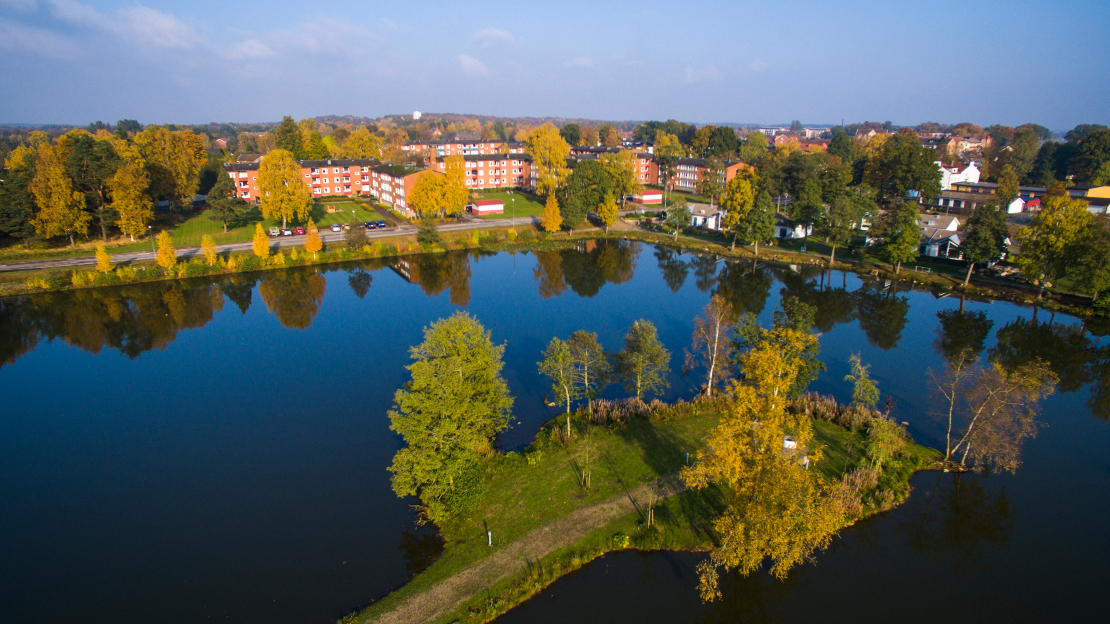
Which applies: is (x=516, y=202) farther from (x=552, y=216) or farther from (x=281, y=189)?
(x=281, y=189)

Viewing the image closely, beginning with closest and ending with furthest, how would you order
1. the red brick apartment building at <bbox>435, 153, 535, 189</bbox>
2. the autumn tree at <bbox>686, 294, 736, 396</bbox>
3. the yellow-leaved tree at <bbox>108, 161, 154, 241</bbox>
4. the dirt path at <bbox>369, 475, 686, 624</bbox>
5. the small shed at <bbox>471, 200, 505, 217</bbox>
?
1. the dirt path at <bbox>369, 475, 686, 624</bbox>
2. the autumn tree at <bbox>686, 294, 736, 396</bbox>
3. the yellow-leaved tree at <bbox>108, 161, 154, 241</bbox>
4. the small shed at <bbox>471, 200, 505, 217</bbox>
5. the red brick apartment building at <bbox>435, 153, 535, 189</bbox>

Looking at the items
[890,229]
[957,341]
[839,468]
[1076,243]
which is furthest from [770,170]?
[839,468]

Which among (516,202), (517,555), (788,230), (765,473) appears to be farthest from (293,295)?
(788,230)

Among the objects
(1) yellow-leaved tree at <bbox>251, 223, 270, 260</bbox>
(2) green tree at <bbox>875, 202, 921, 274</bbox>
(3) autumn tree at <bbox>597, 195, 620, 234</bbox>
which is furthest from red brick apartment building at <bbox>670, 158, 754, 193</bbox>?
(1) yellow-leaved tree at <bbox>251, 223, 270, 260</bbox>

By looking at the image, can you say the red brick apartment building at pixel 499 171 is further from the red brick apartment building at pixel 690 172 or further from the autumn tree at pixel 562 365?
the autumn tree at pixel 562 365

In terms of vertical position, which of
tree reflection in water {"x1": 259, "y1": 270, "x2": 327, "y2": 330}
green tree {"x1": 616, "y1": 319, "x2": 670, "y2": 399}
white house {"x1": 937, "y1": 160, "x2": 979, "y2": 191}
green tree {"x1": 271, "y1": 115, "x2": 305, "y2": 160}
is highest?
green tree {"x1": 271, "y1": 115, "x2": 305, "y2": 160}

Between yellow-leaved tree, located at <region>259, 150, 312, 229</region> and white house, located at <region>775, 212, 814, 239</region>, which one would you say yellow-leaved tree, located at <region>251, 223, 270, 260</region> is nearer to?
yellow-leaved tree, located at <region>259, 150, 312, 229</region>
